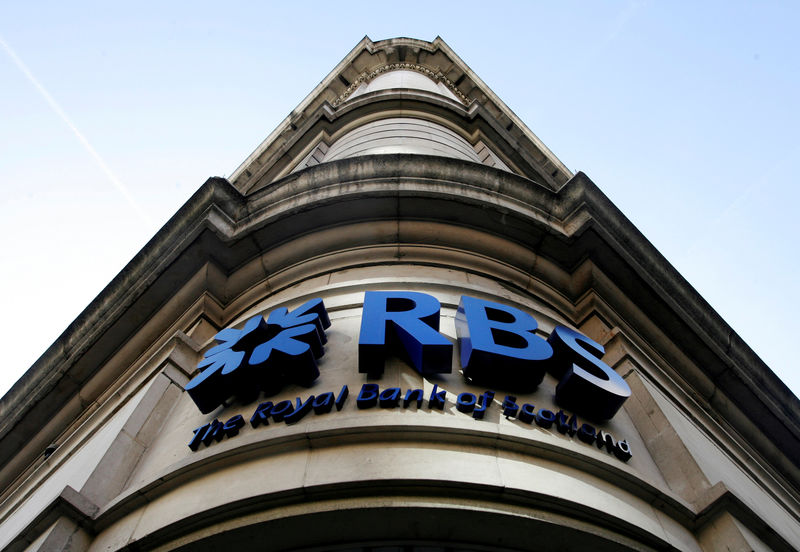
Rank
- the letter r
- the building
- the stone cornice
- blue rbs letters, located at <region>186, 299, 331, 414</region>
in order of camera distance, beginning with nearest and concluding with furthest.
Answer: the building, the letter r, blue rbs letters, located at <region>186, 299, 331, 414</region>, the stone cornice

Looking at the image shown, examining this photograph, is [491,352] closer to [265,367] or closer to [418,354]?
[418,354]

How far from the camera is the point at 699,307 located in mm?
11289

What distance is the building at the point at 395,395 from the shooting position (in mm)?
5957

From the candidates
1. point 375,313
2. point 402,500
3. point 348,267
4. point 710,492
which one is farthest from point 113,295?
point 710,492

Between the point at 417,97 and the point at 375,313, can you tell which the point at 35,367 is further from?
the point at 417,97

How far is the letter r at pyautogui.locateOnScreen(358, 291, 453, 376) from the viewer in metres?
7.34

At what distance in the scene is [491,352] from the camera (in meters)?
7.41

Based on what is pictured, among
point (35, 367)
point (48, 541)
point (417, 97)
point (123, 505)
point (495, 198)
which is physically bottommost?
point (48, 541)

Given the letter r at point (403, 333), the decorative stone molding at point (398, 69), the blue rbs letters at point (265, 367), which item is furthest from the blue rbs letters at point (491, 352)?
the decorative stone molding at point (398, 69)

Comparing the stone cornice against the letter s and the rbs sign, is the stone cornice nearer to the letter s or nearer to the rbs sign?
the rbs sign

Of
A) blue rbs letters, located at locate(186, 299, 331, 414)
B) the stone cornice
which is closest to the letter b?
blue rbs letters, located at locate(186, 299, 331, 414)

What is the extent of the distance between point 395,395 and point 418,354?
66 centimetres

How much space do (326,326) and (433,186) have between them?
3.30 metres

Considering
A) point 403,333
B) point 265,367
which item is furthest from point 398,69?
point 265,367
